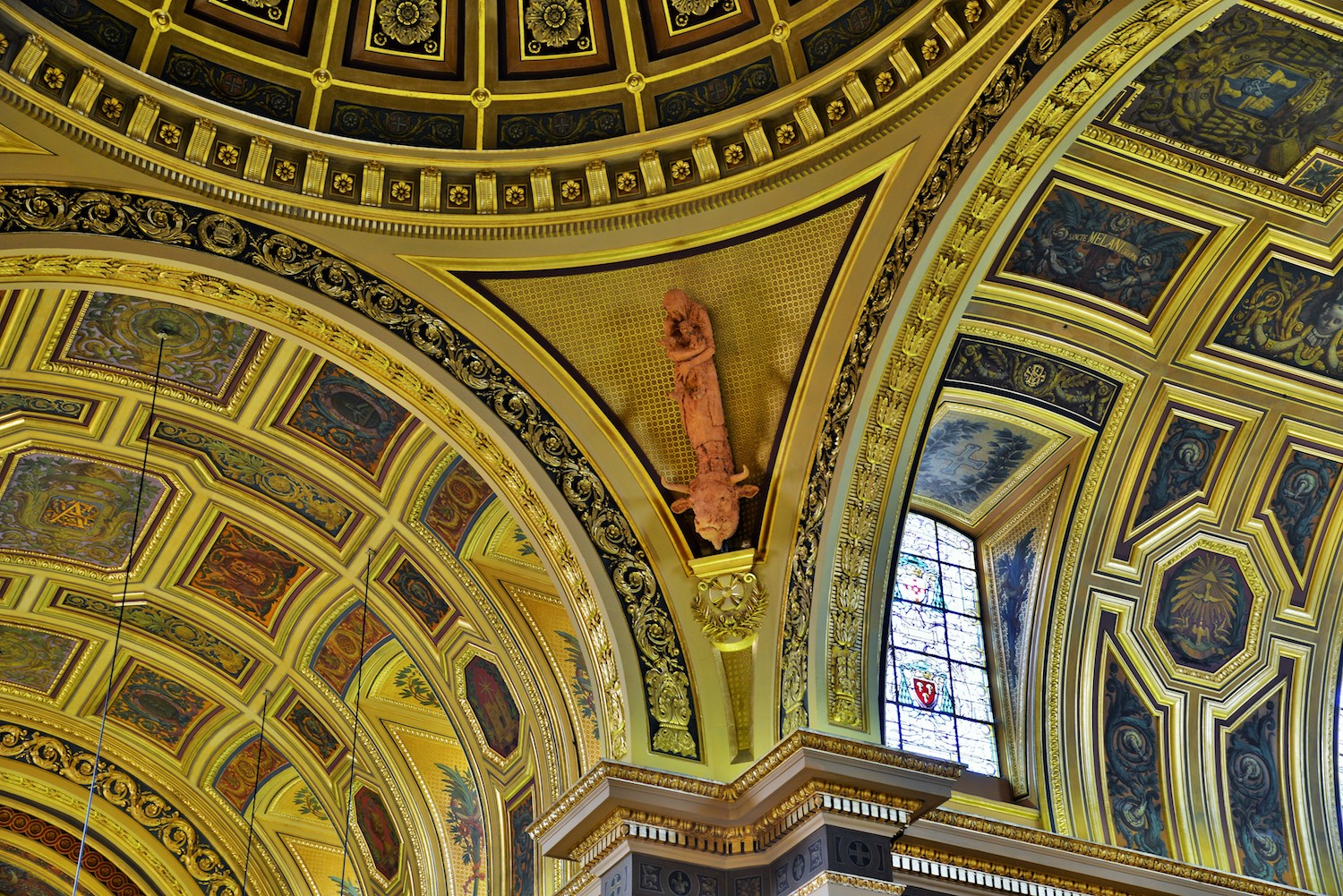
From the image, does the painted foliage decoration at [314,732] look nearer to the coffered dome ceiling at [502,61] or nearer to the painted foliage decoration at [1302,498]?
the coffered dome ceiling at [502,61]

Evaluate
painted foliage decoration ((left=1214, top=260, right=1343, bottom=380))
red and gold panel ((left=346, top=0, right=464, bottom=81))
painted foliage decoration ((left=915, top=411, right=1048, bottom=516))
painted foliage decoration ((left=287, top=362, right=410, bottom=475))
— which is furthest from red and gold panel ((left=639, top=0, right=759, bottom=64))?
painted foliage decoration ((left=1214, top=260, right=1343, bottom=380))

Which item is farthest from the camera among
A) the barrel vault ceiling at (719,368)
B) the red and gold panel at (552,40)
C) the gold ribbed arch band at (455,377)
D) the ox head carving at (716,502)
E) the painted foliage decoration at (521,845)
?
the painted foliage decoration at (521,845)

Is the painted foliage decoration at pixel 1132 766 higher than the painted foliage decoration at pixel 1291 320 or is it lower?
lower

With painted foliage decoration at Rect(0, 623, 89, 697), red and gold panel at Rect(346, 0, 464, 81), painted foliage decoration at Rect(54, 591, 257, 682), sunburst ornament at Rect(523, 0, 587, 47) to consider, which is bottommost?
painted foliage decoration at Rect(54, 591, 257, 682)

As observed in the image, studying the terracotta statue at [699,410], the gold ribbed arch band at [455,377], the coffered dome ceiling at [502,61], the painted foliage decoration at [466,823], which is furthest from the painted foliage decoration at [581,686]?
the coffered dome ceiling at [502,61]

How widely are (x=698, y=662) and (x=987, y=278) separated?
4.14 m

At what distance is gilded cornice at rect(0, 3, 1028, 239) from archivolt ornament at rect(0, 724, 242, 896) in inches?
392

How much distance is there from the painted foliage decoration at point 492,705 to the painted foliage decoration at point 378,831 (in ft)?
8.73

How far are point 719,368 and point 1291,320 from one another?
5453 mm

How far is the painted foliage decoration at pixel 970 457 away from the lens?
46.7ft

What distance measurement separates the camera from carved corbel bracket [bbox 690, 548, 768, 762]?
11961mm

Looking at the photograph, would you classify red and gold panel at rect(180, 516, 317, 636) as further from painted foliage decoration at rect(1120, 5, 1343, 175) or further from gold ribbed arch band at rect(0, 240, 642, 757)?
painted foliage decoration at rect(1120, 5, 1343, 175)

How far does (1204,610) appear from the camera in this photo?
14.8 metres

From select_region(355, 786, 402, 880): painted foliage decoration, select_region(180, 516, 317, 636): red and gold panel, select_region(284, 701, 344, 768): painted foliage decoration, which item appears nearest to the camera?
select_region(180, 516, 317, 636): red and gold panel
